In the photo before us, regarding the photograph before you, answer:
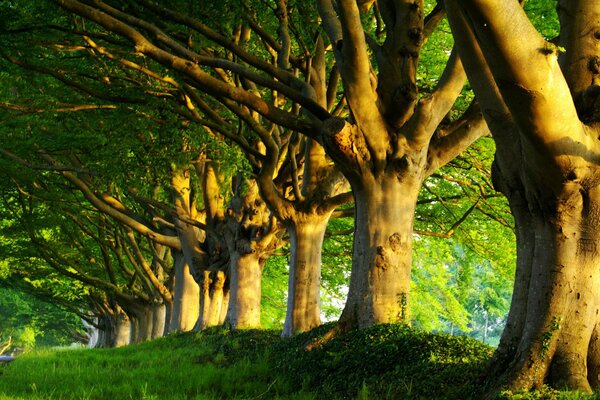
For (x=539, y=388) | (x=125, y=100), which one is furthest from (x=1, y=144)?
(x=539, y=388)

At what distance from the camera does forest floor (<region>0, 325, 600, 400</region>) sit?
6359 mm

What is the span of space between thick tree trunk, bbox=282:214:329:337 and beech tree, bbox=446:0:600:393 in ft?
21.7

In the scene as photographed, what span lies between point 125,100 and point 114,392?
5.75 m

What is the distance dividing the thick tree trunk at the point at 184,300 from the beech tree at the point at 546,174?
15157 millimetres

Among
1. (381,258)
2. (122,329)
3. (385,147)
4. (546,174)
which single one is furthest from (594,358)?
(122,329)

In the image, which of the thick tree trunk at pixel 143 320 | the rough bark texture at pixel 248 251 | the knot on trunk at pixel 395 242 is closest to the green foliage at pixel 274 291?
the thick tree trunk at pixel 143 320

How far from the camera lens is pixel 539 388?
5328mm

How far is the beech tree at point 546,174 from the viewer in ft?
15.3

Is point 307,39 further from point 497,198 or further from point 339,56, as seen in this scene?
point 497,198

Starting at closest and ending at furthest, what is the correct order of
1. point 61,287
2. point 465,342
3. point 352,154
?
1. point 465,342
2. point 352,154
3. point 61,287

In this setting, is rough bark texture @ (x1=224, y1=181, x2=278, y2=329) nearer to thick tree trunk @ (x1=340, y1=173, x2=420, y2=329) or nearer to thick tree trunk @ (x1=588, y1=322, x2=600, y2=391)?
thick tree trunk @ (x1=340, y1=173, x2=420, y2=329)

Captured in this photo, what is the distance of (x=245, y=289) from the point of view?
16156mm

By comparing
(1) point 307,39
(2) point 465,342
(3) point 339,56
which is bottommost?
(2) point 465,342

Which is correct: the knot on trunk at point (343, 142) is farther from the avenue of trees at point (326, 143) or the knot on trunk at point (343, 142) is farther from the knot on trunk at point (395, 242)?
the knot on trunk at point (395, 242)
